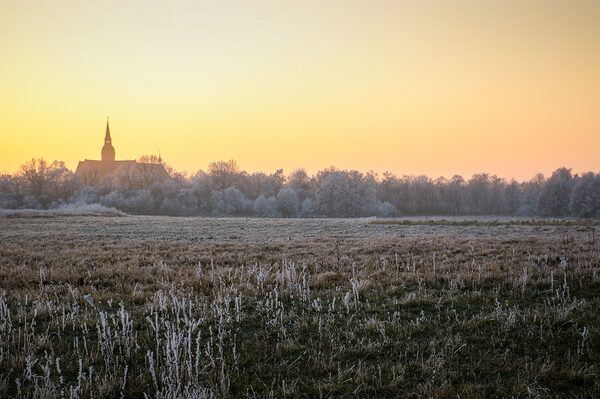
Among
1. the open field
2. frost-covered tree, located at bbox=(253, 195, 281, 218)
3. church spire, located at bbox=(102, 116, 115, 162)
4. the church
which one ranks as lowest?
the open field

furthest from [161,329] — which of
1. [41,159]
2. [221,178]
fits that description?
[41,159]

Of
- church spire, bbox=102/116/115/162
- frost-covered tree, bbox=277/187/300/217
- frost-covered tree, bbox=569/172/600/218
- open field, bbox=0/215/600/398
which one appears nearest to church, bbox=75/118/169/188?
frost-covered tree, bbox=277/187/300/217

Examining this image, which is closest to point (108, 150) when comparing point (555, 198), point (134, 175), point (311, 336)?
point (134, 175)

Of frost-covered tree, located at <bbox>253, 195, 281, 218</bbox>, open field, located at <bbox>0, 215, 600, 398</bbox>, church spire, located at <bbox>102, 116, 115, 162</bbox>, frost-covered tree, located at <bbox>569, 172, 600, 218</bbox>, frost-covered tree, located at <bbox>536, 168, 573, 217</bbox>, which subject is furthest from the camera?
church spire, located at <bbox>102, 116, 115, 162</bbox>

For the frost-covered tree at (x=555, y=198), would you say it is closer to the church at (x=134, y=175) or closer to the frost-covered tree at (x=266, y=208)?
→ the frost-covered tree at (x=266, y=208)

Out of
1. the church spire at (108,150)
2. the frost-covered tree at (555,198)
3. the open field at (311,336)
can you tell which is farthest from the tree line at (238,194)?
the open field at (311,336)

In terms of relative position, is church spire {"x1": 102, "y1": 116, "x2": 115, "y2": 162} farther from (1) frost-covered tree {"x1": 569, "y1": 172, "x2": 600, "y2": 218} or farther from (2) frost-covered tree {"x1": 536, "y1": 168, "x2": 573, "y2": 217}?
(1) frost-covered tree {"x1": 569, "y1": 172, "x2": 600, "y2": 218}

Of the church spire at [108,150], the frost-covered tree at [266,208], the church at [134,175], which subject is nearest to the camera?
the frost-covered tree at [266,208]

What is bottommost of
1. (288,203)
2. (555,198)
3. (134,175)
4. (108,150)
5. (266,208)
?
(266,208)

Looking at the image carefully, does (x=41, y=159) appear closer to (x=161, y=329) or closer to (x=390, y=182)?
(x=390, y=182)

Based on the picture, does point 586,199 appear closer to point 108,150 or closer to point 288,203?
point 288,203

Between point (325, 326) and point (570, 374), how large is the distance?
3.62 m

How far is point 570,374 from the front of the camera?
16.6 ft

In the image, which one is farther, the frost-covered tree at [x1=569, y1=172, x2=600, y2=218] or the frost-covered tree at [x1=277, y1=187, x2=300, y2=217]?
the frost-covered tree at [x1=277, y1=187, x2=300, y2=217]
